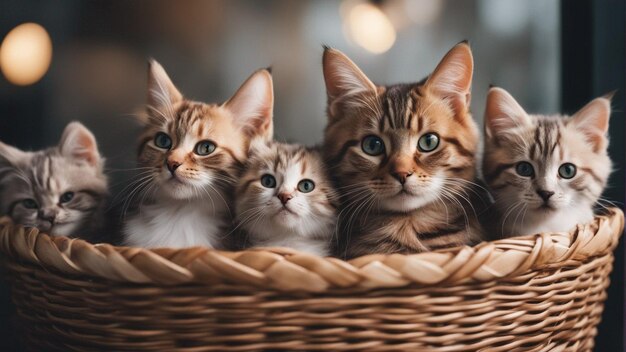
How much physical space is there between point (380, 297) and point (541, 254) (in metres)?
0.29

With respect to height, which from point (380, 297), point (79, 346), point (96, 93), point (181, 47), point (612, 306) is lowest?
point (612, 306)

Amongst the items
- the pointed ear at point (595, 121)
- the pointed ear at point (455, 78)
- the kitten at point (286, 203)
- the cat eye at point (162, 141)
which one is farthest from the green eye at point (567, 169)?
the cat eye at point (162, 141)

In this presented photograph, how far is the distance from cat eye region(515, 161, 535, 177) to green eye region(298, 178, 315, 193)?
0.43 m

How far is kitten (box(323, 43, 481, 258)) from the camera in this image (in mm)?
1056

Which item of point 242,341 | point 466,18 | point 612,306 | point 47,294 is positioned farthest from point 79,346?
point 466,18

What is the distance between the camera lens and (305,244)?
3.56 ft

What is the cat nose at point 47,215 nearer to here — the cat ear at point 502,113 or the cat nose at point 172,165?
the cat nose at point 172,165

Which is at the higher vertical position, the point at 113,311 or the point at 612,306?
the point at 113,311

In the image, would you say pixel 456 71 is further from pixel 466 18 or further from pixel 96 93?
pixel 96 93

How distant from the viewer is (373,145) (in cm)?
110

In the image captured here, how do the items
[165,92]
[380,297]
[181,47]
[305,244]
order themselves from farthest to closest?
[181,47]
[165,92]
[305,244]
[380,297]

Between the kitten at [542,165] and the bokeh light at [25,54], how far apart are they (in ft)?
4.63

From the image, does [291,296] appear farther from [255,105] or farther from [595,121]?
[595,121]

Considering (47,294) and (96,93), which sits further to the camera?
(96,93)
